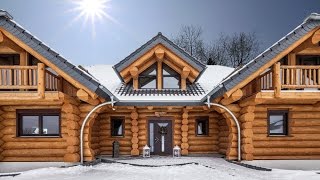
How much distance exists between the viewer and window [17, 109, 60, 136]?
13898mm

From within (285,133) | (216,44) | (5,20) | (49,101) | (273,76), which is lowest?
(285,133)

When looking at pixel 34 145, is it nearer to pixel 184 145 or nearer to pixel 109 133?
pixel 109 133

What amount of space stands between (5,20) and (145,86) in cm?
688

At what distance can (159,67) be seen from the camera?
16.2 metres

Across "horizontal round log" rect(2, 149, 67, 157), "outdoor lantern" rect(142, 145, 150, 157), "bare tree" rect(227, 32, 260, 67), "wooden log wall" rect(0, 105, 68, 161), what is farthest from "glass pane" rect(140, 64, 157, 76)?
"bare tree" rect(227, 32, 260, 67)

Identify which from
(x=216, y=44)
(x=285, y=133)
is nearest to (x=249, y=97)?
(x=285, y=133)

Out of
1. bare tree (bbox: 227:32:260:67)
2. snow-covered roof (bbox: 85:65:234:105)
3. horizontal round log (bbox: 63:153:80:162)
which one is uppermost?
bare tree (bbox: 227:32:260:67)

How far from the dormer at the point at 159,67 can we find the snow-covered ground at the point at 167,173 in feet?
15.2

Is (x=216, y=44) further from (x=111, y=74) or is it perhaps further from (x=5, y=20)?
(x=5, y=20)

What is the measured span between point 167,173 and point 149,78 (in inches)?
247

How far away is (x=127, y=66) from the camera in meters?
15.6

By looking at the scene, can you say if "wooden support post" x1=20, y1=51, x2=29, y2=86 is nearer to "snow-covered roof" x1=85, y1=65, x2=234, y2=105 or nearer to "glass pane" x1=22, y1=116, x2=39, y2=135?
"glass pane" x1=22, y1=116, x2=39, y2=135

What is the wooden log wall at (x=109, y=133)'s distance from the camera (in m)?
16.2

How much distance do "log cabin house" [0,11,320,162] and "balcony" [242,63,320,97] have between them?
4cm
